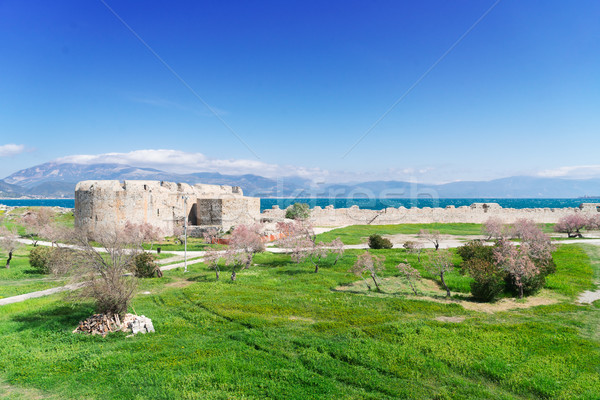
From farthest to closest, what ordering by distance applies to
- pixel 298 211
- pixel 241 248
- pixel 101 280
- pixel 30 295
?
pixel 298 211 < pixel 241 248 < pixel 30 295 < pixel 101 280

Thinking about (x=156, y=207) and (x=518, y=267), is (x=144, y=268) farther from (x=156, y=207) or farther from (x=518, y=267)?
(x=518, y=267)

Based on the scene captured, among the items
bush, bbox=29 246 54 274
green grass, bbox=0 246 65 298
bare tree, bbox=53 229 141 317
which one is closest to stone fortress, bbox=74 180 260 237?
green grass, bbox=0 246 65 298

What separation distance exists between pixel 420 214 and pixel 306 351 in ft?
136

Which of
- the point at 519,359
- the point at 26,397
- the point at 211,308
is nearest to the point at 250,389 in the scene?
the point at 26,397

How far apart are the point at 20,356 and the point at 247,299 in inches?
301

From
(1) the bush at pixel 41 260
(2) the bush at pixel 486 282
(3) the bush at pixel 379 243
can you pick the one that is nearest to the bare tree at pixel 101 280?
(1) the bush at pixel 41 260

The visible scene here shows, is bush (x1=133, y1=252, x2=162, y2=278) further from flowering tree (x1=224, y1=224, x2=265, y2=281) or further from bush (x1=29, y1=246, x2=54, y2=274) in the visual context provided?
bush (x1=29, y1=246, x2=54, y2=274)

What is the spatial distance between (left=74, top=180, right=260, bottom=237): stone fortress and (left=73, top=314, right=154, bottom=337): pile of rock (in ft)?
68.9

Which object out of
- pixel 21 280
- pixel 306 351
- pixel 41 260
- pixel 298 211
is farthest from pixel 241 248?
pixel 298 211

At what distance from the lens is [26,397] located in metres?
7.65

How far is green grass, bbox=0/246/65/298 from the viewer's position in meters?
16.8

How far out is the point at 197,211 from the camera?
37.9m

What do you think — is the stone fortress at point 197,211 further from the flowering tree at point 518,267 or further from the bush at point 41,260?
the flowering tree at point 518,267

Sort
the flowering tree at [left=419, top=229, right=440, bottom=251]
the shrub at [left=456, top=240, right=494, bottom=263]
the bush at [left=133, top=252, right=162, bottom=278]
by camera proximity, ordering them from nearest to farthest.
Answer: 1. the shrub at [left=456, top=240, right=494, bottom=263]
2. the bush at [left=133, top=252, right=162, bottom=278]
3. the flowering tree at [left=419, top=229, right=440, bottom=251]
